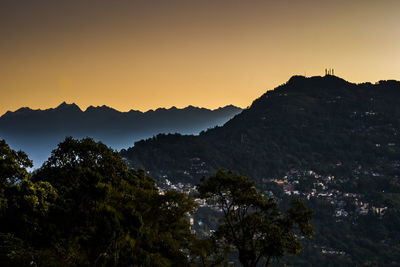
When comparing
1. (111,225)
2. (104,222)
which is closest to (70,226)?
(104,222)

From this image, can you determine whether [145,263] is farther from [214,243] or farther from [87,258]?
[214,243]

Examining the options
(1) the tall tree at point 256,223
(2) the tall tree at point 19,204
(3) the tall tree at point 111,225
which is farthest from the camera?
(1) the tall tree at point 256,223

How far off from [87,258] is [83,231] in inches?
61.6

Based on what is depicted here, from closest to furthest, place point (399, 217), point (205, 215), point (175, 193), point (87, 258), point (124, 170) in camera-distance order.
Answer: point (87, 258) → point (175, 193) → point (124, 170) → point (399, 217) → point (205, 215)

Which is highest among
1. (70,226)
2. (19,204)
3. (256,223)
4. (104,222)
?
(19,204)

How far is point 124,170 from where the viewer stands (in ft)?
119

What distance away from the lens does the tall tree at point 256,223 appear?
27.7m

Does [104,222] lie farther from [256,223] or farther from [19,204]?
[256,223]

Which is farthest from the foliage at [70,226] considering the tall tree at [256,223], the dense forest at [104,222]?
the tall tree at [256,223]

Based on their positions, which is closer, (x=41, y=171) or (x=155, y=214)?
(x=155, y=214)

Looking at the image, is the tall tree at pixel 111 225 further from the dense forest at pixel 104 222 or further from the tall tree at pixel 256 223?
the tall tree at pixel 256 223

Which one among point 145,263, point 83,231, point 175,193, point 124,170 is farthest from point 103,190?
point 124,170

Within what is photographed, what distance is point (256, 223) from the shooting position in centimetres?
2930

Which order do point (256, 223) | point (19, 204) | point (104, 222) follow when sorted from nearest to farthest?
point (19, 204), point (104, 222), point (256, 223)
